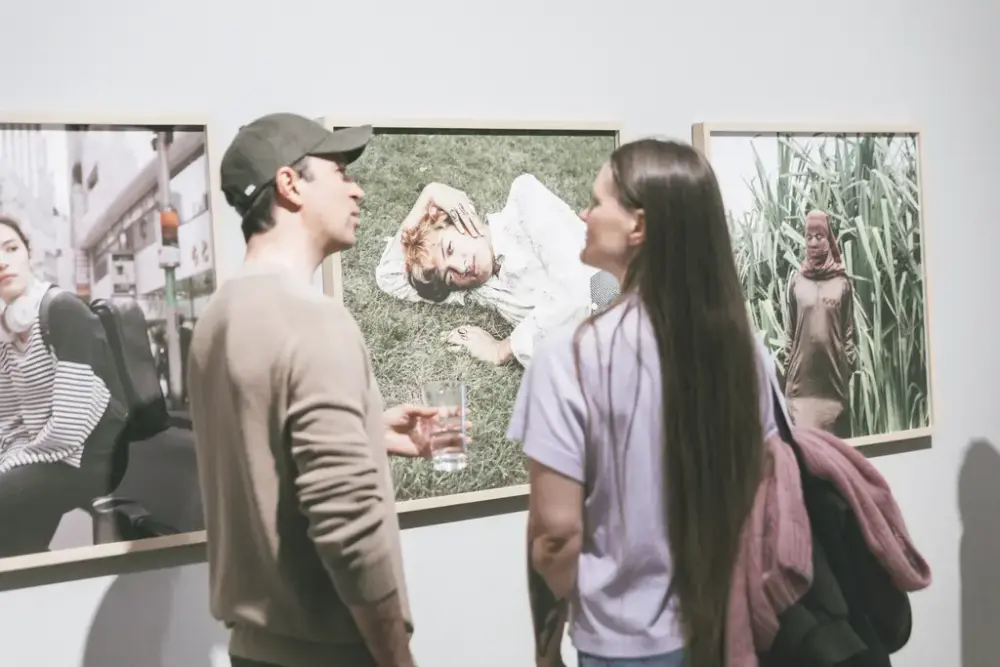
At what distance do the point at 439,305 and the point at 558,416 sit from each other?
20.9 inches

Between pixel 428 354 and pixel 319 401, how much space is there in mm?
581

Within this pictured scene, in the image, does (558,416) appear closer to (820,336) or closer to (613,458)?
(613,458)

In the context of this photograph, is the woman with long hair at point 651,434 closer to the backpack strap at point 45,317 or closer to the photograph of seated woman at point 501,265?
the photograph of seated woman at point 501,265

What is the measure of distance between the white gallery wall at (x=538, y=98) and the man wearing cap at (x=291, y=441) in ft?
1.07

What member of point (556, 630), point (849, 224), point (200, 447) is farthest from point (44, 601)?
point (849, 224)

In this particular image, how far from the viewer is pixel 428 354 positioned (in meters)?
1.76

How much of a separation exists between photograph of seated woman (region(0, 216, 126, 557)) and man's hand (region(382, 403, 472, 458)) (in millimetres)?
434

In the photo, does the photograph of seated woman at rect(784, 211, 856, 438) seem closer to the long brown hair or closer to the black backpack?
the long brown hair

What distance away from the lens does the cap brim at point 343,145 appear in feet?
4.40

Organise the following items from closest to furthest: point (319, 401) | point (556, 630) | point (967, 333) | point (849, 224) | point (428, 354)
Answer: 1. point (319, 401)
2. point (556, 630)
3. point (428, 354)
4. point (849, 224)
5. point (967, 333)

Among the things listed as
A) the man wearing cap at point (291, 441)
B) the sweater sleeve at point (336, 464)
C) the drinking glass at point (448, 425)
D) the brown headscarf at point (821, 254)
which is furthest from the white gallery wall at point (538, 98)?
the sweater sleeve at point (336, 464)

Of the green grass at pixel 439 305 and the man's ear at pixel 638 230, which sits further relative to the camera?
the green grass at pixel 439 305

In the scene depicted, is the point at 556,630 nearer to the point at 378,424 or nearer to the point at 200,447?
the point at 378,424

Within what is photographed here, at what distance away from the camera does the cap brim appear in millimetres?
1341
